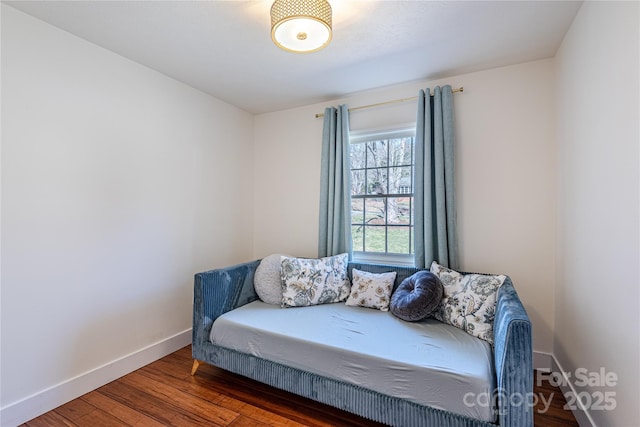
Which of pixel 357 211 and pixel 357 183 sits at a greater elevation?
pixel 357 183

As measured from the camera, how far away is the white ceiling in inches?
66.3

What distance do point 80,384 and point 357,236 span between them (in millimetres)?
2512

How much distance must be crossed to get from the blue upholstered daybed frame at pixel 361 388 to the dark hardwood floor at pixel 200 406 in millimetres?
135

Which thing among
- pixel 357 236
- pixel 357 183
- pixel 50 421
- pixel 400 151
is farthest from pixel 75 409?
pixel 400 151

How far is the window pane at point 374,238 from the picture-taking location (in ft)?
9.52

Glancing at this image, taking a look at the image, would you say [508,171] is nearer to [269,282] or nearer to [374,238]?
[374,238]

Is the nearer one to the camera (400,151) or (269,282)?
(269,282)

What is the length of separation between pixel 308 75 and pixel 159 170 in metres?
1.57

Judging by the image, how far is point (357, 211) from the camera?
304 cm

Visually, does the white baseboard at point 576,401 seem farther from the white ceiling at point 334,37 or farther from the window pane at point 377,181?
the white ceiling at point 334,37

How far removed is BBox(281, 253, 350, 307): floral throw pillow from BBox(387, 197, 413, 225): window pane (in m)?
0.75

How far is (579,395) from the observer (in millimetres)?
1680

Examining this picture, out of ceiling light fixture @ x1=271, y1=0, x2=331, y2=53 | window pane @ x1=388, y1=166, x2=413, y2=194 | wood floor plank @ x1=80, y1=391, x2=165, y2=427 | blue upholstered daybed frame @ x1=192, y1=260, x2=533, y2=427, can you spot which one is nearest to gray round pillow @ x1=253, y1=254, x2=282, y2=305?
blue upholstered daybed frame @ x1=192, y1=260, x2=533, y2=427

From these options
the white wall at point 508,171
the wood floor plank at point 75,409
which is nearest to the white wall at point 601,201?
the white wall at point 508,171
